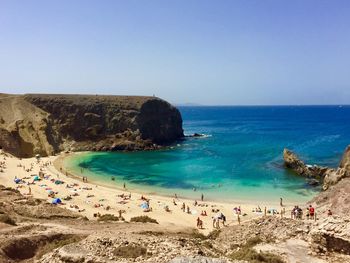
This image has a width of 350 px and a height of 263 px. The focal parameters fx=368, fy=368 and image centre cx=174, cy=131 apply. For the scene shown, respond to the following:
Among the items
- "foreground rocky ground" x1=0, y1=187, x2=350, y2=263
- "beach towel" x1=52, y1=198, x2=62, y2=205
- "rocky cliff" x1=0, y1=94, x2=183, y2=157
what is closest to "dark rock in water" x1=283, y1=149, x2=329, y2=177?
"foreground rocky ground" x1=0, y1=187, x2=350, y2=263


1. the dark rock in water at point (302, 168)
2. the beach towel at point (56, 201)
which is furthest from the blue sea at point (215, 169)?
the beach towel at point (56, 201)

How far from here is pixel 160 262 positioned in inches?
561

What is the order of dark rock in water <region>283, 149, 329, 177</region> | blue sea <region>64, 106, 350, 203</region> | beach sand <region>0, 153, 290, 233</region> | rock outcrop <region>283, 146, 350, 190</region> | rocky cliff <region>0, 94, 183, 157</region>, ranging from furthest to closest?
rocky cliff <region>0, 94, 183, 157</region> < dark rock in water <region>283, 149, 329, 177</region> < blue sea <region>64, 106, 350, 203</region> < rock outcrop <region>283, 146, 350, 190</region> < beach sand <region>0, 153, 290, 233</region>

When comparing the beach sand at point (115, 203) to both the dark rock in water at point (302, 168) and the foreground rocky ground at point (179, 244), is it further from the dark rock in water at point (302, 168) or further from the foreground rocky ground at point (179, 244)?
the dark rock in water at point (302, 168)

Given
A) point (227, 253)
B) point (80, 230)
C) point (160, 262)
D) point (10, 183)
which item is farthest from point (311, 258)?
point (10, 183)

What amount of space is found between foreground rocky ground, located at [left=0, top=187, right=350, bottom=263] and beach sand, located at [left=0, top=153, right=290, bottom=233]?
338 inches

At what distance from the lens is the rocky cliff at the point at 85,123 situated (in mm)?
79062

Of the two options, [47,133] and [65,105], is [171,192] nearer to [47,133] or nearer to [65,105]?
[47,133]

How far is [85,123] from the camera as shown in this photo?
305ft

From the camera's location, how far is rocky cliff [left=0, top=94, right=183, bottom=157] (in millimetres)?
79062

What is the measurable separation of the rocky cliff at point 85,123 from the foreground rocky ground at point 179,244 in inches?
2261

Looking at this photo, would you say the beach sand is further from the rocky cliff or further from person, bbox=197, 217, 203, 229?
the rocky cliff

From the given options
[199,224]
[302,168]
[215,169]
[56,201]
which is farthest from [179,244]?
[215,169]

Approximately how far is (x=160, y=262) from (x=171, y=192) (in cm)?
3289
